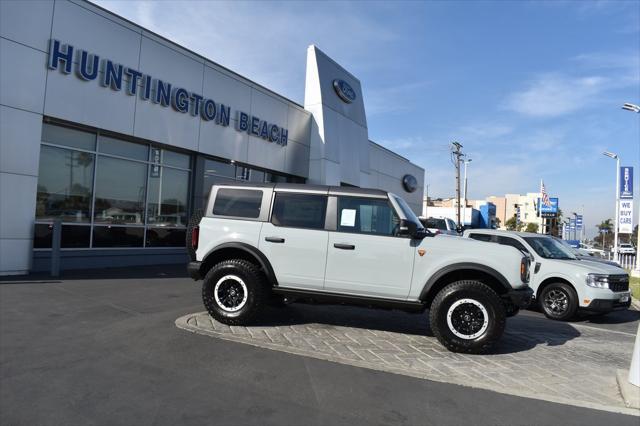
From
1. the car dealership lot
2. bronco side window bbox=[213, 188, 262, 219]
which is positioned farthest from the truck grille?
bronco side window bbox=[213, 188, 262, 219]

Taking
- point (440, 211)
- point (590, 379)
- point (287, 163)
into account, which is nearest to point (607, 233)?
point (440, 211)

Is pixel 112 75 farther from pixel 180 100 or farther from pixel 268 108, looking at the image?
pixel 268 108

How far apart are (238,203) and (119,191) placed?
7289 millimetres

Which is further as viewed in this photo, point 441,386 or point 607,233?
point 607,233

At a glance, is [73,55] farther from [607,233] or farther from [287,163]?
[607,233]

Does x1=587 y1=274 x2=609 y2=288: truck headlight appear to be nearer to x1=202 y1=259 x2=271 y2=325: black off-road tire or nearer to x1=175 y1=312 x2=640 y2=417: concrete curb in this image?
x1=175 y1=312 x2=640 y2=417: concrete curb

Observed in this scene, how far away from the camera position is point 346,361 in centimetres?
484

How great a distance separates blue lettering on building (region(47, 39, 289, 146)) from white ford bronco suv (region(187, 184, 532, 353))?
21.1 feet

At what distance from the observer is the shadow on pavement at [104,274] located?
902 cm

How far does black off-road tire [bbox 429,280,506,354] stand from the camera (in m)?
5.27

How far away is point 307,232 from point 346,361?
1864 mm

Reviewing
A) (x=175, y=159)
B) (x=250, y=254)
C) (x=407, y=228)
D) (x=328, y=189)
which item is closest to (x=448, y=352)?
(x=407, y=228)

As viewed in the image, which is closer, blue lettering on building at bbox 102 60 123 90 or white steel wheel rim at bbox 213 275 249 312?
white steel wheel rim at bbox 213 275 249 312

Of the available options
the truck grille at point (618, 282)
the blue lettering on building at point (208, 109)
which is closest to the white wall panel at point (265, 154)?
the blue lettering on building at point (208, 109)
